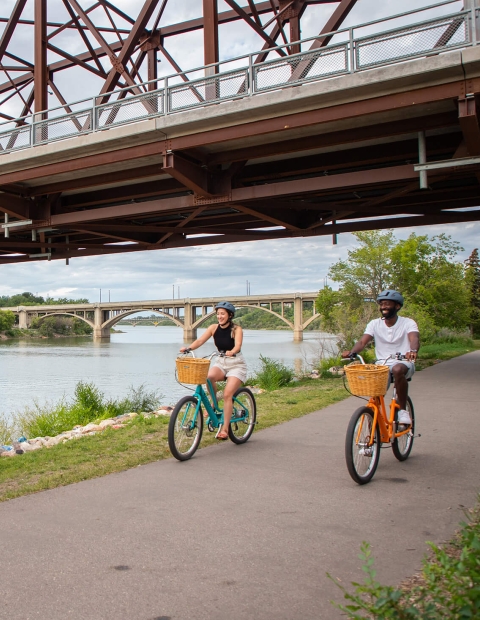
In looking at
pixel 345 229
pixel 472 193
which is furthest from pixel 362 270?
pixel 472 193

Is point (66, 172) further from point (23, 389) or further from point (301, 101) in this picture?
point (23, 389)

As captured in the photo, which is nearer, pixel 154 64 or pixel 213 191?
pixel 213 191

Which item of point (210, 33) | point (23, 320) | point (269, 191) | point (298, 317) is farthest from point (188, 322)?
point (269, 191)

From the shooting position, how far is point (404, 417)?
5941 mm

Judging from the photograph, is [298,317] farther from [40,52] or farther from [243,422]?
[243,422]

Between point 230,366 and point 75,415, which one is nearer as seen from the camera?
point 230,366

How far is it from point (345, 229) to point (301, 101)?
7153 mm

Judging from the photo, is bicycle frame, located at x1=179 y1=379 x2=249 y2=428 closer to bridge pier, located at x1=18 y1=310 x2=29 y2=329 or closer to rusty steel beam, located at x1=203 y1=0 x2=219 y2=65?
rusty steel beam, located at x1=203 y1=0 x2=219 y2=65

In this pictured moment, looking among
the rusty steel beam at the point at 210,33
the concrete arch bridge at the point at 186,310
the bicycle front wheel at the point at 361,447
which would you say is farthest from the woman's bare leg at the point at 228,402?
the concrete arch bridge at the point at 186,310

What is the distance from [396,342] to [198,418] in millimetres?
2332

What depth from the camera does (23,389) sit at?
23.2m

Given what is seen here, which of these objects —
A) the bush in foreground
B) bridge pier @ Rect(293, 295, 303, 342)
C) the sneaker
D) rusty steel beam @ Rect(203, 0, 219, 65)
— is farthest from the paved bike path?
bridge pier @ Rect(293, 295, 303, 342)

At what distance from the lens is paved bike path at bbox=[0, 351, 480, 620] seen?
3172 mm

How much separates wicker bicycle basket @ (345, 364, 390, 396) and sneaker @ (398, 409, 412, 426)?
25.9 inches
